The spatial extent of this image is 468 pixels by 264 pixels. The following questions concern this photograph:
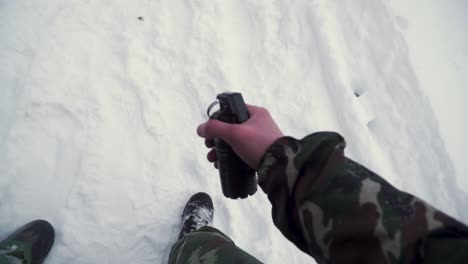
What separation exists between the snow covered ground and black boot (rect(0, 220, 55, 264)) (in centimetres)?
7

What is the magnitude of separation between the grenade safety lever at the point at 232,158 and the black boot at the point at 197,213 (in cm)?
61

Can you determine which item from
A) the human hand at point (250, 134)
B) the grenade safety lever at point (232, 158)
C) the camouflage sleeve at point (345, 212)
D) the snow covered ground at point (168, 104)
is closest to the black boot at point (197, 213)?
the snow covered ground at point (168, 104)

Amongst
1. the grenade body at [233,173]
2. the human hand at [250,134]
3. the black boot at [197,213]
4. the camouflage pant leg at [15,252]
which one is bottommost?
the black boot at [197,213]

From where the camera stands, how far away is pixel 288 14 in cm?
263

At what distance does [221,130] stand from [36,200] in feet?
4.61

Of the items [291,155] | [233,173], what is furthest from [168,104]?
[291,155]

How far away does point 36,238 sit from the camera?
157cm

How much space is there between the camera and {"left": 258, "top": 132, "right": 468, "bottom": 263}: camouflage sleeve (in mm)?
717

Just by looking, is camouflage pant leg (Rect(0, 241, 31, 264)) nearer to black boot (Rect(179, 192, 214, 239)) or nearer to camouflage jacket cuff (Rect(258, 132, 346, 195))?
black boot (Rect(179, 192, 214, 239))

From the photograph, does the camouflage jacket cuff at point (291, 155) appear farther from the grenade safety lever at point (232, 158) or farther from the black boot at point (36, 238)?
the black boot at point (36, 238)

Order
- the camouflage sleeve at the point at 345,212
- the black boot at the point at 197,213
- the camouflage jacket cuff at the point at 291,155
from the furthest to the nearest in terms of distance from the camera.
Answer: the black boot at the point at 197,213
the camouflage jacket cuff at the point at 291,155
the camouflage sleeve at the point at 345,212

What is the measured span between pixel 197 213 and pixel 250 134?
0.99m

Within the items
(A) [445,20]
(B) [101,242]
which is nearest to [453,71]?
(A) [445,20]

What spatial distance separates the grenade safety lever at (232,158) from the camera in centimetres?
114
